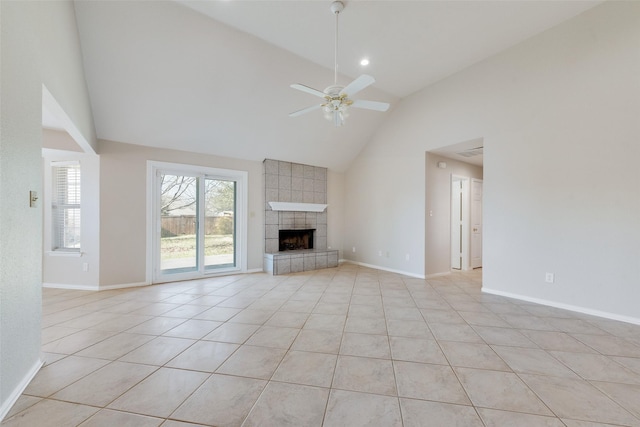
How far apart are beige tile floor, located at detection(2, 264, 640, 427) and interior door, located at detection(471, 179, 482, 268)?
2.63 metres

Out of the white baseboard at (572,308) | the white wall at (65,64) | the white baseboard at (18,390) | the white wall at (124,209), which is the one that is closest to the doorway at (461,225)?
the white baseboard at (572,308)

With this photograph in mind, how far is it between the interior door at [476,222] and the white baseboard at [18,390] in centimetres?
697

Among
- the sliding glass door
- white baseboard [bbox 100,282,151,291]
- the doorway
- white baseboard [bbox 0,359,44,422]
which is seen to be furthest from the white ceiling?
white baseboard [bbox 0,359,44,422]

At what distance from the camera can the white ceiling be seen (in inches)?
117

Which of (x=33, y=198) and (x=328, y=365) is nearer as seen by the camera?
(x=33, y=198)

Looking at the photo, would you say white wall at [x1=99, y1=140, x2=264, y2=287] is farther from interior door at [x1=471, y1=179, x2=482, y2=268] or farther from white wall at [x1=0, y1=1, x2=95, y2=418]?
interior door at [x1=471, y1=179, x2=482, y2=268]

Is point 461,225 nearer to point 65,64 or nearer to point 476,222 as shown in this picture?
point 476,222

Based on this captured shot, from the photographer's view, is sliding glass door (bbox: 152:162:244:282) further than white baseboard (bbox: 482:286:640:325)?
Yes

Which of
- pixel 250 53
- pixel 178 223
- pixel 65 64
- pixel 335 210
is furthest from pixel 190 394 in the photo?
pixel 335 210

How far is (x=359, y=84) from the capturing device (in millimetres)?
2443

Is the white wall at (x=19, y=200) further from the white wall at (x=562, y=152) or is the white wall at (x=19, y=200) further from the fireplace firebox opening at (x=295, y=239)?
the white wall at (x=562, y=152)

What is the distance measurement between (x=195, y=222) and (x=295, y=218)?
2183mm

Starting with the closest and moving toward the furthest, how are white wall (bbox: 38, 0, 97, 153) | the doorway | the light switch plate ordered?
the light switch plate, white wall (bbox: 38, 0, 97, 153), the doorway

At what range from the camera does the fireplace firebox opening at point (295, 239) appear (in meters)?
6.10
